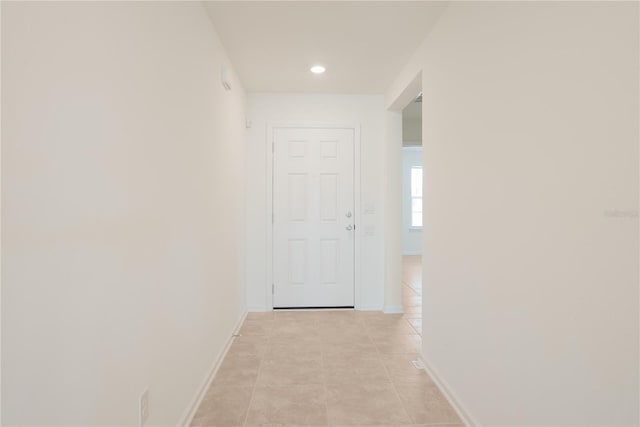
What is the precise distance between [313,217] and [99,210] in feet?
9.58

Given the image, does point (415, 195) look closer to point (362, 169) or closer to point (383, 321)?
point (362, 169)

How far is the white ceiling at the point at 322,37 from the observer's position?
213 cm

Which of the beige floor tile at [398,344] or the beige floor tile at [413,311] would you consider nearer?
the beige floor tile at [398,344]

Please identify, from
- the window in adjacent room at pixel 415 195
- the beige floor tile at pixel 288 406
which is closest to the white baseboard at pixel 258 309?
the beige floor tile at pixel 288 406

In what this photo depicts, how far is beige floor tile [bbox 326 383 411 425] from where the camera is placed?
1862mm

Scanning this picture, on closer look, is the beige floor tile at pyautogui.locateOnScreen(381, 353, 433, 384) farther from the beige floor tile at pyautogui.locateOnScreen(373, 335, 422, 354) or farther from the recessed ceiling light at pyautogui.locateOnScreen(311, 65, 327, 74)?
the recessed ceiling light at pyautogui.locateOnScreen(311, 65, 327, 74)

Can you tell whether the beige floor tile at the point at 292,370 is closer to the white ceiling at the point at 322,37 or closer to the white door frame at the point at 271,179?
the white door frame at the point at 271,179

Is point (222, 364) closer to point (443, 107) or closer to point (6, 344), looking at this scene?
point (6, 344)

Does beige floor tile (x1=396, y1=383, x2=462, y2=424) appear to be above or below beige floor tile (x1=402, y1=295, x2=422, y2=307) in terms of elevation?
above

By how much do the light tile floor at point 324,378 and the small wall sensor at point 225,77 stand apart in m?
2.12

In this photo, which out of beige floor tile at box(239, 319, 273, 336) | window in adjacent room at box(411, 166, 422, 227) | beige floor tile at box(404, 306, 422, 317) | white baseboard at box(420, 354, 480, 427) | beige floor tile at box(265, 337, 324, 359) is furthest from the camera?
window in adjacent room at box(411, 166, 422, 227)

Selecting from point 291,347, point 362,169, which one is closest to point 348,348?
point 291,347

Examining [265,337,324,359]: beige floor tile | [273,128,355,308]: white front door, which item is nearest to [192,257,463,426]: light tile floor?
[265,337,324,359]: beige floor tile

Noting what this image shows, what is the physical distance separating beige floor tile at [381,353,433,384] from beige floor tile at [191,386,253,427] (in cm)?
99
